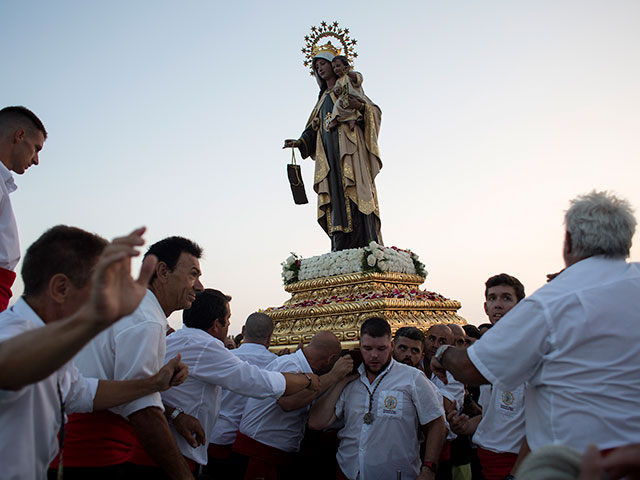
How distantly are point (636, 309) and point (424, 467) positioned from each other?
6.45 feet

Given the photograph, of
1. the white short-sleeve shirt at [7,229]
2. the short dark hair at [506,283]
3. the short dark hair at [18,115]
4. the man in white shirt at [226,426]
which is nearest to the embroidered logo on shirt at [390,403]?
the short dark hair at [506,283]

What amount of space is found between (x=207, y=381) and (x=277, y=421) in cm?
102

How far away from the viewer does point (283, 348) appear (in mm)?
6598

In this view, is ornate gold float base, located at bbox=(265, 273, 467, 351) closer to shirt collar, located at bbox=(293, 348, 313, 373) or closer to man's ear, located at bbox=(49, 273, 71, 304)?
shirt collar, located at bbox=(293, 348, 313, 373)

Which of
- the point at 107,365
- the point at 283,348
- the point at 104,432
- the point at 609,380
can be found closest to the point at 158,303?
the point at 107,365

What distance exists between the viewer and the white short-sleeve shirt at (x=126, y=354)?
2.54 m

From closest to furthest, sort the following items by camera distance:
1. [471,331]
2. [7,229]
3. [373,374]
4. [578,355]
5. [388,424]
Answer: [578,355] → [7,229] → [388,424] → [373,374] → [471,331]

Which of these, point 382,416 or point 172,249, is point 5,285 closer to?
point 172,249

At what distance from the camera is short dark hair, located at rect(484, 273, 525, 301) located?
390cm


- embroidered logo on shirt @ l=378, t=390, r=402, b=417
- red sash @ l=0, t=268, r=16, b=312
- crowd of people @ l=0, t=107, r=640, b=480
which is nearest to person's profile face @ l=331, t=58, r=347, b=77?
crowd of people @ l=0, t=107, r=640, b=480

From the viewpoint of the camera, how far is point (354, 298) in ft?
21.9

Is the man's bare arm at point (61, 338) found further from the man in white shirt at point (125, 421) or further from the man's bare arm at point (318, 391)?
the man's bare arm at point (318, 391)

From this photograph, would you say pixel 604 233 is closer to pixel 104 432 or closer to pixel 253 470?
pixel 104 432

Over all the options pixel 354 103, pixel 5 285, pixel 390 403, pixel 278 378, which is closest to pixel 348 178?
pixel 354 103
